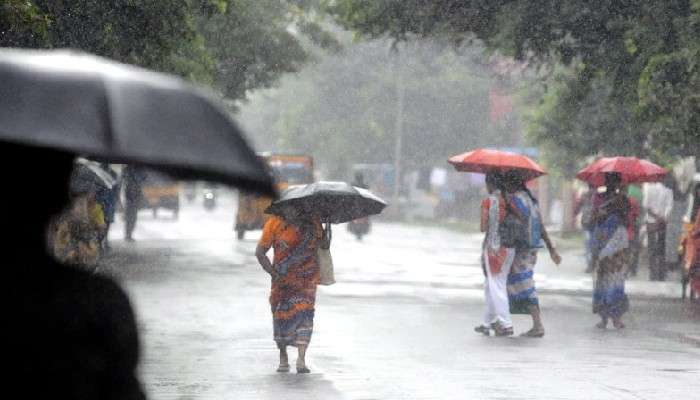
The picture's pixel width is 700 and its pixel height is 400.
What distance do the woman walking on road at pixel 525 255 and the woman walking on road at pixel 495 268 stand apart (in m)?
0.12

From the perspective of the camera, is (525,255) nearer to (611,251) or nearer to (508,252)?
(508,252)

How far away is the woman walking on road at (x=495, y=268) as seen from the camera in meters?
15.7

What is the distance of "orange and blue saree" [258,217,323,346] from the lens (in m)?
12.2

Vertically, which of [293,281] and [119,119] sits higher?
[119,119]

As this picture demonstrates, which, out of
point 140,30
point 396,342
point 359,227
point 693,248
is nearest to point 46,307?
point 396,342

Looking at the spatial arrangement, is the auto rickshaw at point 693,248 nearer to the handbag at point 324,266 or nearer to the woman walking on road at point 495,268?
the woman walking on road at point 495,268

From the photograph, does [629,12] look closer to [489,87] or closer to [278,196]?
A: [278,196]

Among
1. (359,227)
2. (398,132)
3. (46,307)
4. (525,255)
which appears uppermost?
(398,132)

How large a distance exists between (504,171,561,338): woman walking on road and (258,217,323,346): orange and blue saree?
4006 millimetres

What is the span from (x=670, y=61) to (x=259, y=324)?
6.11 metres

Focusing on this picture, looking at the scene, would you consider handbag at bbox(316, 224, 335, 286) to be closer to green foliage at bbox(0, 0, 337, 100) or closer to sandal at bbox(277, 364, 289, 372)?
sandal at bbox(277, 364, 289, 372)

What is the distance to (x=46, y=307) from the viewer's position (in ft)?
10.7

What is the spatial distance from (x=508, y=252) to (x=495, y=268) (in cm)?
22

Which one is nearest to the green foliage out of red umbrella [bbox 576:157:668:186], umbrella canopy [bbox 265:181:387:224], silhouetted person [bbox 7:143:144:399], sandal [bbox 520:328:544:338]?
umbrella canopy [bbox 265:181:387:224]
